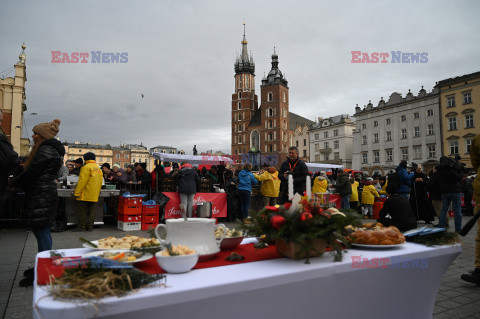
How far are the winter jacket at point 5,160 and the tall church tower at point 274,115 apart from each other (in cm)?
7285

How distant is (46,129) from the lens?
12.8 feet

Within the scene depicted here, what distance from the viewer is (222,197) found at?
10516mm

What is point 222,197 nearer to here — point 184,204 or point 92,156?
point 184,204

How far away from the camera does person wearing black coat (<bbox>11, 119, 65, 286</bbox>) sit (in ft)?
12.1

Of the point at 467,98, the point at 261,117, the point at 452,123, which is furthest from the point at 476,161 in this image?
the point at 261,117

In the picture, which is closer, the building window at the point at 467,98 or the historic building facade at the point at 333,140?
the building window at the point at 467,98

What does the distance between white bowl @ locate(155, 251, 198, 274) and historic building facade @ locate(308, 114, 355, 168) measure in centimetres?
6012

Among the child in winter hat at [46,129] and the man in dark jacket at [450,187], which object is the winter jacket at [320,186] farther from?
the child in winter hat at [46,129]

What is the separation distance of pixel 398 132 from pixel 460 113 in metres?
9.04

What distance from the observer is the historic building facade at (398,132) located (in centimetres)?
Result: 4016

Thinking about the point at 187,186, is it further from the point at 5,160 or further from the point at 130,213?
the point at 5,160

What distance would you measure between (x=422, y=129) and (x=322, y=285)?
47.5 m

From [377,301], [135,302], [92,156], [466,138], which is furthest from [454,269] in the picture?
[466,138]

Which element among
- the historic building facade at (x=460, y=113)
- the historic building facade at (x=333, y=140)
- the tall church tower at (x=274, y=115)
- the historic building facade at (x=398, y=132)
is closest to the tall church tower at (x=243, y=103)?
the tall church tower at (x=274, y=115)
